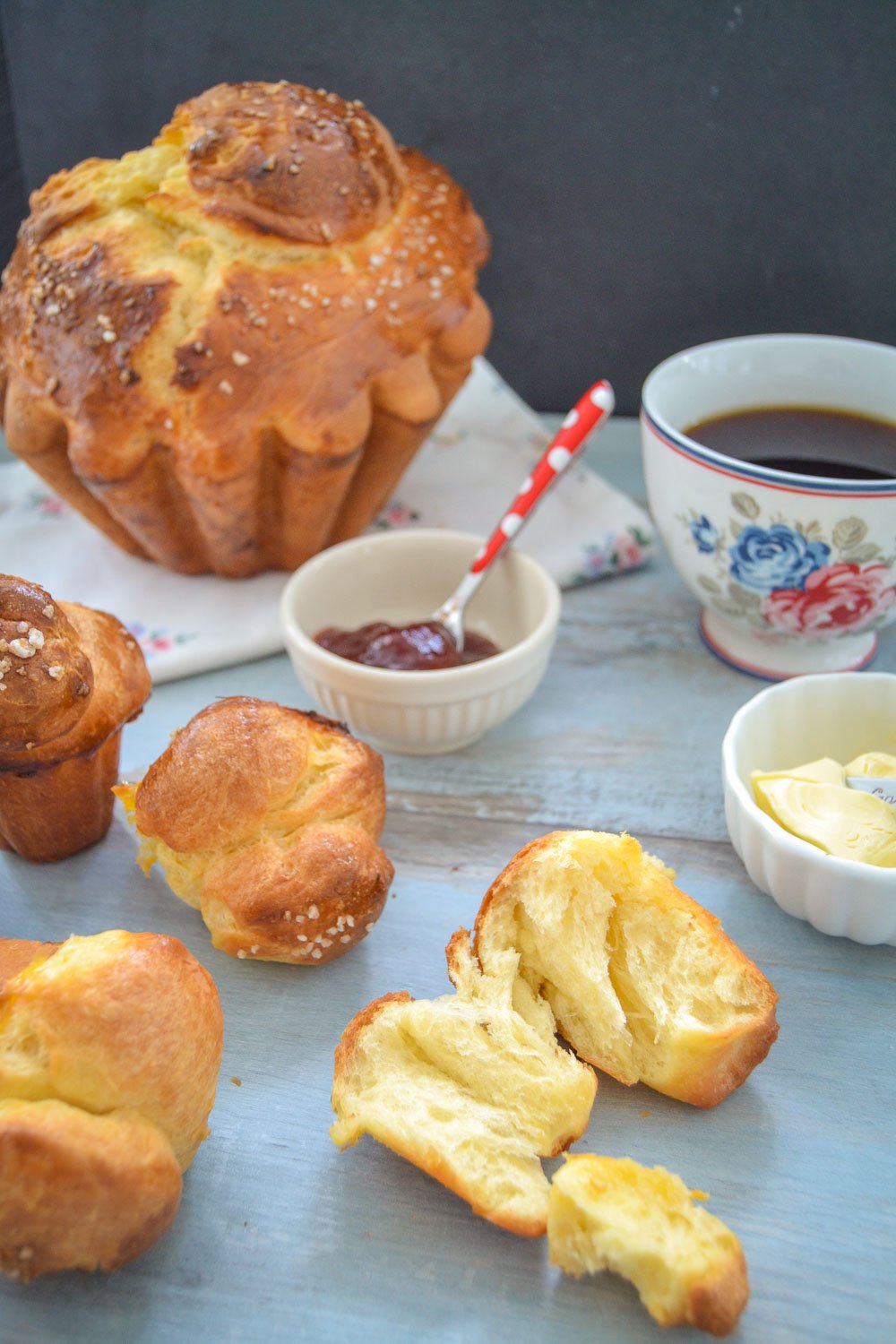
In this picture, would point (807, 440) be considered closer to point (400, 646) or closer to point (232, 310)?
point (400, 646)

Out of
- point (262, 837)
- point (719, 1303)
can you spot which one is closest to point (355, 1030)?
point (262, 837)

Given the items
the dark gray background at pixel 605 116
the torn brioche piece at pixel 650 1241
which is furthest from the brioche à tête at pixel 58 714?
the dark gray background at pixel 605 116

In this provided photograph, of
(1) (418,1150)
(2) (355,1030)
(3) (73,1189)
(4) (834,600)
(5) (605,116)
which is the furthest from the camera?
(5) (605,116)

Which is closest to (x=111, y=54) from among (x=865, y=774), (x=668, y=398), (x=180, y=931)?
(x=668, y=398)

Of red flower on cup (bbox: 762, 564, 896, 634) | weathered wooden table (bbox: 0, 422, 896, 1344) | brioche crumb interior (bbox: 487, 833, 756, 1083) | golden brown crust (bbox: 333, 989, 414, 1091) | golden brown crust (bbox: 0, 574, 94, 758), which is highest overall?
golden brown crust (bbox: 0, 574, 94, 758)

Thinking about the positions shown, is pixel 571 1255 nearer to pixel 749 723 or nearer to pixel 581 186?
pixel 749 723

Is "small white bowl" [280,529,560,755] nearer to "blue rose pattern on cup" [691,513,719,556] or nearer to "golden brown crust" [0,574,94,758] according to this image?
"blue rose pattern on cup" [691,513,719,556]

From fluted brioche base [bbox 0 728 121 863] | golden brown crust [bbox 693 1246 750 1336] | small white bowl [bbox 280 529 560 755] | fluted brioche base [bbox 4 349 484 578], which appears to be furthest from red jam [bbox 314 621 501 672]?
golden brown crust [bbox 693 1246 750 1336]
